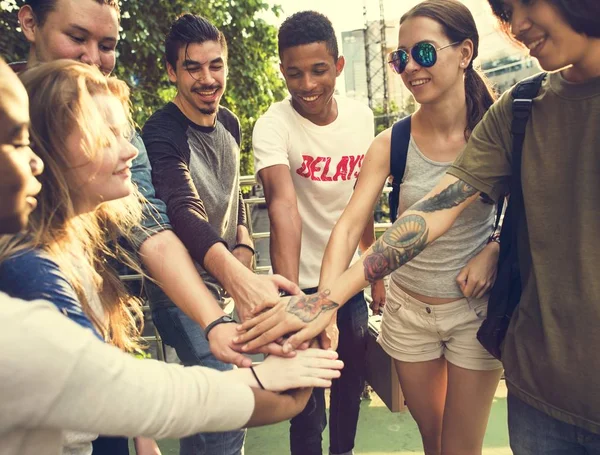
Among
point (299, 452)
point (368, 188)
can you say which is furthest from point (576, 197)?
point (299, 452)

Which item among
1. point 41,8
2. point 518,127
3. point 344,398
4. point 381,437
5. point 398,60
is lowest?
point 381,437

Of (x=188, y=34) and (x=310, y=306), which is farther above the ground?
(x=188, y=34)

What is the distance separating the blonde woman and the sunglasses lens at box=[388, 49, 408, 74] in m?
1.21

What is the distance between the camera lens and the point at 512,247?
1.84 meters

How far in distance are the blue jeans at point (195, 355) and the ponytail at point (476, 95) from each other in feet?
4.90

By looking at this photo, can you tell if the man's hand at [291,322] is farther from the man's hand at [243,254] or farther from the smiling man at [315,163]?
the man's hand at [243,254]

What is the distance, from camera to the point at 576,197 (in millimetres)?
1581

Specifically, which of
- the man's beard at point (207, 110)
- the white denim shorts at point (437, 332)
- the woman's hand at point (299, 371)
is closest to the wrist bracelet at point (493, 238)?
the white denim shorts at point (437, 332)

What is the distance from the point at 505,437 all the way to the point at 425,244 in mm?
2031

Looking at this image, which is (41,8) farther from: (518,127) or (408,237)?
(518,127)

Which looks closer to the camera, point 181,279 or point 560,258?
point 560,258

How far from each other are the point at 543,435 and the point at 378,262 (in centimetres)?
81

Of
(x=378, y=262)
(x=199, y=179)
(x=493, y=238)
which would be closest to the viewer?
(x=378, y=262)

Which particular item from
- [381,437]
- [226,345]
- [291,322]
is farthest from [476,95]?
[381,437]
